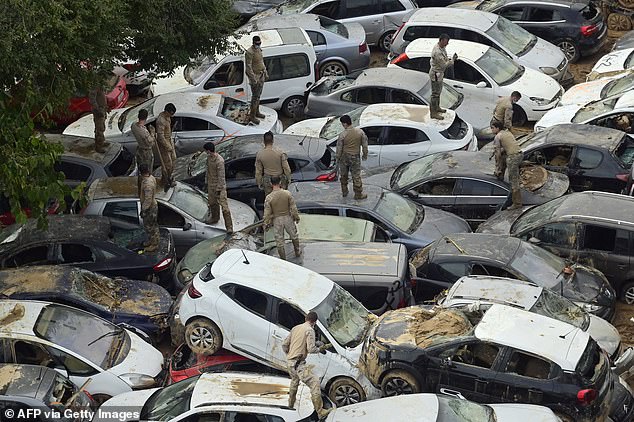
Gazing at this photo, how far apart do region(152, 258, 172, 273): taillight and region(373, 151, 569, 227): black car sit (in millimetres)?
3743

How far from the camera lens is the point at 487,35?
20969mm

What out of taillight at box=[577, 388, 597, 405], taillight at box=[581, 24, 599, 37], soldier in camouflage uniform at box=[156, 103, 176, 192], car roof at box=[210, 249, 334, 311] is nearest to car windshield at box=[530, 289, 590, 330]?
taillight at box=[577, 388, 597, 405]

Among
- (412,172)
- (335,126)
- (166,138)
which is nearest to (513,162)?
(412,172)

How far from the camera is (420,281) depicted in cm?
1372

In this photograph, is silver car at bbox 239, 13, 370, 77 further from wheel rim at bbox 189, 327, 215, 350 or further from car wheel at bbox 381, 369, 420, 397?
car wheel at bbox 381, 369, 420, 397

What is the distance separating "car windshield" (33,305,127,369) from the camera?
12.2 m

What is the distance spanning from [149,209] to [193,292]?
2580mm

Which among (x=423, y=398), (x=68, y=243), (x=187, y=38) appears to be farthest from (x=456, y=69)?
(x=423, y=398)

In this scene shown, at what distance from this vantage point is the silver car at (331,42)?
21.7 metres

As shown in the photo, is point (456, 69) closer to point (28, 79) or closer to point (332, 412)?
point (28, 79)

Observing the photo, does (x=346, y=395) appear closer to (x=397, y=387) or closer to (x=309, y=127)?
(x=397, y=387)

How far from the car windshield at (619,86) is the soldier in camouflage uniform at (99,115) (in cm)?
903

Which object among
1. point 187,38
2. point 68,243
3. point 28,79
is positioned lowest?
point 68,243

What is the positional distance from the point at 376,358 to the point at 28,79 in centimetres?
584
